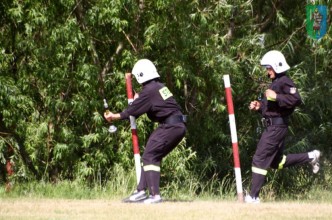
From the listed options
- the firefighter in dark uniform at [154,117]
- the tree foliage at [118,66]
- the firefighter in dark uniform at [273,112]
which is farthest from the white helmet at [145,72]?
the tree foliage at [118,66]

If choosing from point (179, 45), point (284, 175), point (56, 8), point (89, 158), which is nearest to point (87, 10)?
point (56, 8)

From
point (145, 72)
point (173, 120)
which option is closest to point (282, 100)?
point (173, 120)

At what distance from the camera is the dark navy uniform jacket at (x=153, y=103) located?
415 inches

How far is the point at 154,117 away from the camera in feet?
35.2

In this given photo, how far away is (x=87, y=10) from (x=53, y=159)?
254cm

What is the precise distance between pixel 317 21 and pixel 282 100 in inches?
122

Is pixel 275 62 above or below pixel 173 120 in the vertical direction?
above

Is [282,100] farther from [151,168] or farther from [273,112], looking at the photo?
[151,168]

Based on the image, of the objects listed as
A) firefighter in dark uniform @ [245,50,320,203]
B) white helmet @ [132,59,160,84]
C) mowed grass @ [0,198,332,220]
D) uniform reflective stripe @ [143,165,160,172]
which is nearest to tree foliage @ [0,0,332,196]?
white helmet @ [132,59,160,84]

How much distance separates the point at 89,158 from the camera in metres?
13.5

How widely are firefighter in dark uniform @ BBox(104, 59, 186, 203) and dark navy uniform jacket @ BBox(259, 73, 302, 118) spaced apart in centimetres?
113

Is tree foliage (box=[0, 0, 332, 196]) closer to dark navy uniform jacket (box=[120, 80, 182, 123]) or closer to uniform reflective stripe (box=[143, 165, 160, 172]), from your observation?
dark navy uniform jacket (box=[120, 80, 182, 123])

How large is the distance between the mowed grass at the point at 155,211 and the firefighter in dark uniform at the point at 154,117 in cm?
37

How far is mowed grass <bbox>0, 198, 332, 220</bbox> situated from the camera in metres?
9.03
